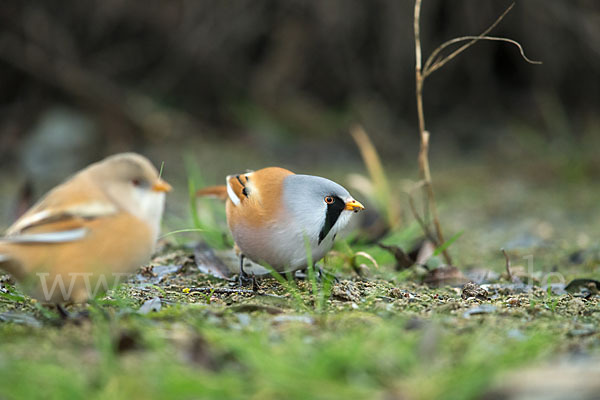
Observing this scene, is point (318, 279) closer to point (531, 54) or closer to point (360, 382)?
point (360, 382)

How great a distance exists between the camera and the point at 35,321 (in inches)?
88.8

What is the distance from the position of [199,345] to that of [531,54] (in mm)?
5955

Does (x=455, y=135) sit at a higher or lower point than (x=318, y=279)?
higher

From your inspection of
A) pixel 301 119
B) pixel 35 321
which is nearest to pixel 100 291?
pixel 35 321

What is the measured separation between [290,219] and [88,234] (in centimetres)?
81

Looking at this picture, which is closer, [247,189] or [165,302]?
[165,302]

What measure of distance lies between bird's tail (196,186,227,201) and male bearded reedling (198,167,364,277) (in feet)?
1.69

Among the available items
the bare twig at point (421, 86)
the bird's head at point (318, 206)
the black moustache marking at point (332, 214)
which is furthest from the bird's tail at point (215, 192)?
the bare twig at point (421, 86)

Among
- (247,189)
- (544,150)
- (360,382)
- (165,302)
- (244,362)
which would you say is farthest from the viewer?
(544,150)

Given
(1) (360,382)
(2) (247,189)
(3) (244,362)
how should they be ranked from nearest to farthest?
1. (1) (360,382)
2. (3) (244,362)
3. (2) (247,189)

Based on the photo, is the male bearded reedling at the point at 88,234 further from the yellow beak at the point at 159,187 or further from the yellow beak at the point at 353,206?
the yellow beak at the point at 353,206

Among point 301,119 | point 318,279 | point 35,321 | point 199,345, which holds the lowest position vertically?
point 35,321

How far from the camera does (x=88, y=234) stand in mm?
2215

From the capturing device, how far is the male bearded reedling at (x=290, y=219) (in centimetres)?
268
